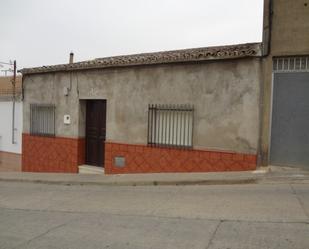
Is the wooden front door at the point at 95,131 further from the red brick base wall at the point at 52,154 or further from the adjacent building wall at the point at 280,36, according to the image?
the adjacent building wall at the point at 280,36

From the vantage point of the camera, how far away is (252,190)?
8.17 metres

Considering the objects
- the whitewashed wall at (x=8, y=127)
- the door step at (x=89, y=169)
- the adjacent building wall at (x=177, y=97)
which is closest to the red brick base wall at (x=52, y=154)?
the door step at (x=89, y=169)

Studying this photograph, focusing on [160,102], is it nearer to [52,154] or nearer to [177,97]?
[177,97]

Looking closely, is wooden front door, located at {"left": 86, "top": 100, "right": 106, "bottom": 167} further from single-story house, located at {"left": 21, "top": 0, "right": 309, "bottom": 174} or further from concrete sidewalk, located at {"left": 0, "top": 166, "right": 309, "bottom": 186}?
concrete sidewalk, located at {"left": 0, "top": 166, "right": 309, "bottom": 186}

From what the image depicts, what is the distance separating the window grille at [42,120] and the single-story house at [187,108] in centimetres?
6

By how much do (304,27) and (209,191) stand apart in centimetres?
409

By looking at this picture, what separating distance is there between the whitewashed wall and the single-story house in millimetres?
1641

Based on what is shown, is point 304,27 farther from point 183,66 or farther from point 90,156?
point 90,156

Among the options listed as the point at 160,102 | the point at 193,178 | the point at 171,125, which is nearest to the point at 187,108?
the point at 171,125

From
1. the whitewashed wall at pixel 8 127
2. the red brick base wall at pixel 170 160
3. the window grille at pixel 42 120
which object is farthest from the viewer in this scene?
the whitewashed wall at pixel 8 127

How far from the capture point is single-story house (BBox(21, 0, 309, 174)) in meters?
9.23

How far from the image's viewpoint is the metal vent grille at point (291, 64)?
9.08 m

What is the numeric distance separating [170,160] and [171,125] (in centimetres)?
93

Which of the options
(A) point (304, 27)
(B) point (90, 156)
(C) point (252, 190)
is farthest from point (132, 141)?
(A) point (304, 27)
